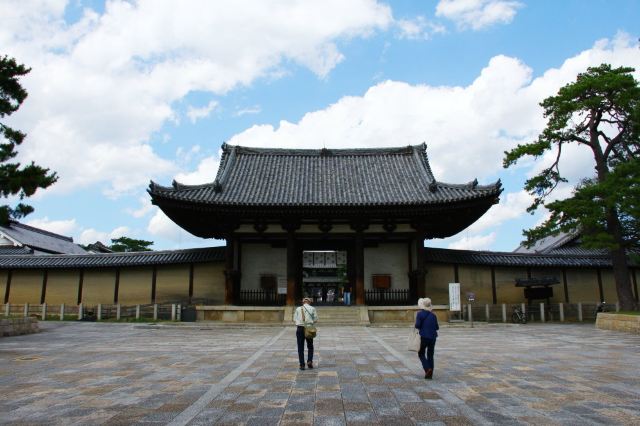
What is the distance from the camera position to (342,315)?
20594 millimetres

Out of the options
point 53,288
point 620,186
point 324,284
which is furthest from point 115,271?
point 620,186

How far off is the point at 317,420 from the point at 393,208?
15922mm

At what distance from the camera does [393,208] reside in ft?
67.8

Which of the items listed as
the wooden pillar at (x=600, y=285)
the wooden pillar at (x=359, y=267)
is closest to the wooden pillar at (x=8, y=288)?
the wooden pillar at (x=359, y=267)

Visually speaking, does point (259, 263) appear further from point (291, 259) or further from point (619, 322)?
point (619, 322)

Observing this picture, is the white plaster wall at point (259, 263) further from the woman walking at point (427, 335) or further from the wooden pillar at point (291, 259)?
the woman walking at point (427, 335)

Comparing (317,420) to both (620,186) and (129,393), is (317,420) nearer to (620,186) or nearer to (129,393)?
(129,393)

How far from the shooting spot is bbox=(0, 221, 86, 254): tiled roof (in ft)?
116

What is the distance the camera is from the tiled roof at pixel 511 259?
23922 millimetres

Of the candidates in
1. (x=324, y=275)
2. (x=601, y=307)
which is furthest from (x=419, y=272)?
(x=324, y=275)

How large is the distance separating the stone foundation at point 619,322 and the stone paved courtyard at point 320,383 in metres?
3.71

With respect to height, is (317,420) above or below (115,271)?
below

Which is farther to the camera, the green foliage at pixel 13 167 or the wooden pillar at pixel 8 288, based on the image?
the wooden pillar at pixel 8 288

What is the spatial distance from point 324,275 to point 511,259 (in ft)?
56.8
